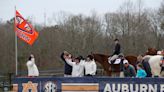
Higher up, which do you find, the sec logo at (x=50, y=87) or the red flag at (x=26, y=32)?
the red flag at (x=26, y=32)

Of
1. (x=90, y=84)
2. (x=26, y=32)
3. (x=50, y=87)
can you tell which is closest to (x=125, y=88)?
(x=90, y=84)

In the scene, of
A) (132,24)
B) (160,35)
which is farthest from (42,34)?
(160,35)

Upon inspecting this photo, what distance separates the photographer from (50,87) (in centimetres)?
1579

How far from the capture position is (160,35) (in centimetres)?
5547

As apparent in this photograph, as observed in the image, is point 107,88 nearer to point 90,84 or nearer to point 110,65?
point 90,84

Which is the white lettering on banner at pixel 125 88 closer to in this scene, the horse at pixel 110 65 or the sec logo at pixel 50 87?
the sec logo at pixel 50 87

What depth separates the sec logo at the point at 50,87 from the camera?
1574cm

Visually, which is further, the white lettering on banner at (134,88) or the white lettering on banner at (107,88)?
the white lettering on banner at (107,88)

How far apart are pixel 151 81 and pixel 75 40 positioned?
4329 centimetres

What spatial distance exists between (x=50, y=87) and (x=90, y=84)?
5.52 feet

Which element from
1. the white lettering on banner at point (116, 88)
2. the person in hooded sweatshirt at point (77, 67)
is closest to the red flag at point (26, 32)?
the person in hooded sweatshirt at point (77, 67)

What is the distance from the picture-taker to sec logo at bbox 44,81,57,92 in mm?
15742

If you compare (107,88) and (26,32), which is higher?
(26,32)

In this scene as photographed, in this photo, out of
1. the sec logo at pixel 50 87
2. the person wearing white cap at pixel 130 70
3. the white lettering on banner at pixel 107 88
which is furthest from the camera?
the person wearing white cap at pixel 130 70
